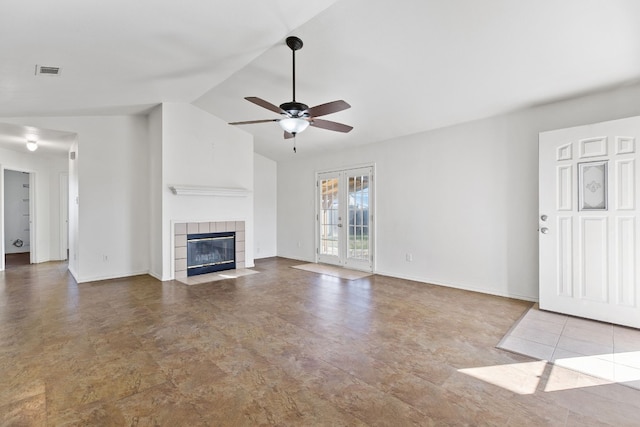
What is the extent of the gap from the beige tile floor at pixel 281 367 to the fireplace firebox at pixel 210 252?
153cm

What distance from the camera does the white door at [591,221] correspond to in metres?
3.18

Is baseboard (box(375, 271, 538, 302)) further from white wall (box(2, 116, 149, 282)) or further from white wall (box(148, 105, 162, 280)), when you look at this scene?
white wall (box(2, 116, 149, 282))

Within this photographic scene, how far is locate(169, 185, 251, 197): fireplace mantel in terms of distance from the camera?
5.36 m

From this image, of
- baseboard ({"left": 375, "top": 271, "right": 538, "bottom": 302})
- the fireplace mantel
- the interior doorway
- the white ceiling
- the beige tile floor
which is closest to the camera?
the beige tile floor

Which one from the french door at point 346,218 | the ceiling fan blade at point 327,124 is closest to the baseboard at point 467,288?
the french door at point 346,218

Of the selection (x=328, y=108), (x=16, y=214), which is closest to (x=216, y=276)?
(x=328, y=108)

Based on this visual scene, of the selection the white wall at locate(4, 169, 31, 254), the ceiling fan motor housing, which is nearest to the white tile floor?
the ceiling fan motor housing

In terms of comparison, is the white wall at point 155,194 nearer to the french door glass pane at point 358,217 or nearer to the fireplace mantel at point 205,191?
the fireplace mantel at point 205,191

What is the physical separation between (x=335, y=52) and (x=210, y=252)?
4306 mm

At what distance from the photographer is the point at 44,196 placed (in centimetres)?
715

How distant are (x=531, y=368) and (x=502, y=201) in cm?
253

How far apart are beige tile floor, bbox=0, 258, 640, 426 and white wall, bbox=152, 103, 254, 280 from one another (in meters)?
1.84

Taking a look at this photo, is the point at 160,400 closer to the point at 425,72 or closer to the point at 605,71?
the point at 425,72

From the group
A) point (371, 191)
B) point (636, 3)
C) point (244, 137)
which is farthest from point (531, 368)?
point (244, 137)
